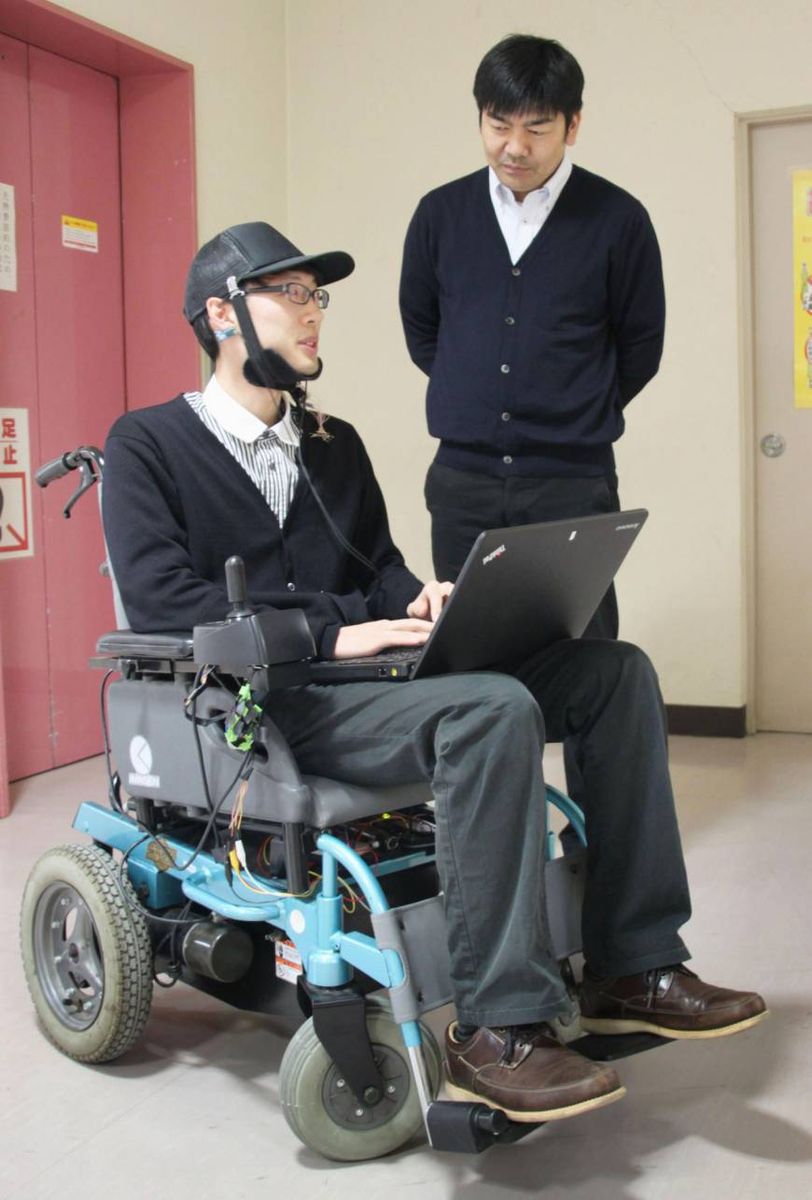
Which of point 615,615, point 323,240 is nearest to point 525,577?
point 615,615

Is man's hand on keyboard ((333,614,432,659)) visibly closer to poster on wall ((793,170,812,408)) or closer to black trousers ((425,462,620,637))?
black trousers ((425,462,620,637))

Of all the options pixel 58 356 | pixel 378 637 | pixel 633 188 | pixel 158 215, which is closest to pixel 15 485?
pixel 58 356

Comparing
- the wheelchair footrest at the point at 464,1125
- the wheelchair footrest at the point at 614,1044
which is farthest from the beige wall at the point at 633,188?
the wheelchair footrest at the point at 464,1125

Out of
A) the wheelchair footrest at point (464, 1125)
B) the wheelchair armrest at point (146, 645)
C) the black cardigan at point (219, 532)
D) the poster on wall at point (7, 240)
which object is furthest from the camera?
the poster on wall at point (7, 240)

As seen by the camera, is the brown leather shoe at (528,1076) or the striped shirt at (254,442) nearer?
the brown leather shoe at (528,1076)

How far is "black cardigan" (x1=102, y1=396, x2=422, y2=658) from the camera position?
1906 millimetres

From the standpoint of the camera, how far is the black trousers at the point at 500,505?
8.30 ft

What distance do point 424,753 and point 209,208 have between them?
2.88m

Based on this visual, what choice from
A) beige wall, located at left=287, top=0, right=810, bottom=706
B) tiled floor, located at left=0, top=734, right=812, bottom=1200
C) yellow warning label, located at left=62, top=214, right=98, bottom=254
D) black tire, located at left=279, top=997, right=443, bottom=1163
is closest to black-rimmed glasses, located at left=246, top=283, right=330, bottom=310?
black tire, located at left=279, top=997, right=443, bottom=1163

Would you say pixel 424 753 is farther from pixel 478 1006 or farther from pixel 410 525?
pixel 410 525

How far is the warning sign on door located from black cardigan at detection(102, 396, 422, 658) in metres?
1.72

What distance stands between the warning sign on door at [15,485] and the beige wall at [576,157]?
0.90 metres

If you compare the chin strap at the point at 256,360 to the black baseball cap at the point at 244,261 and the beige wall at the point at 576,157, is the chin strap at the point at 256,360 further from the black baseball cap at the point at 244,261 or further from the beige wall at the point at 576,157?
the beige wall at the point at 576,157

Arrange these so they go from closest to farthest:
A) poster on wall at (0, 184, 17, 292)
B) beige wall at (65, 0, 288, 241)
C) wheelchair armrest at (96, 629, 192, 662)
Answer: wheelchair armrest at (96, 629, 192, 662), poster on wall at (0, 184, 17, 292), beige wall at (65, 0, 288, 241)
